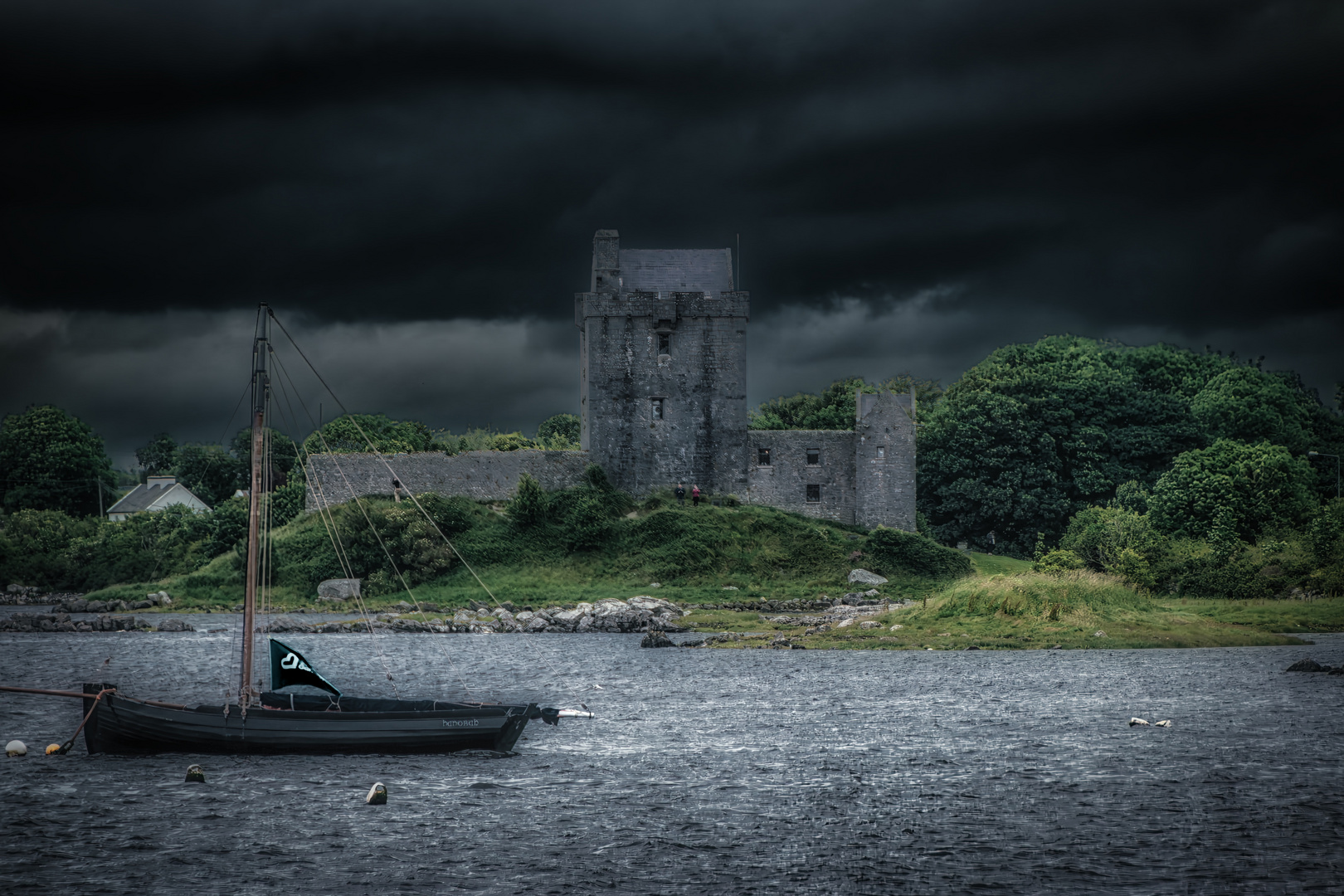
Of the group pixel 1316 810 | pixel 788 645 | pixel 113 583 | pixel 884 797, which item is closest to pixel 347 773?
pixel 884 797

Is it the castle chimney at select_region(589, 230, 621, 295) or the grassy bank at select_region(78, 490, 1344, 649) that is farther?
the castle chimney at select_region(589, 230, 621, 295)

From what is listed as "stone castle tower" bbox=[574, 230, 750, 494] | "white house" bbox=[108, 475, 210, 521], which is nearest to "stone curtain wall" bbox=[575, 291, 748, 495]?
"stone castle tower" bbox=[574, 230, 750, 494]

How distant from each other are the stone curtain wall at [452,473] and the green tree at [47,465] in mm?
39052

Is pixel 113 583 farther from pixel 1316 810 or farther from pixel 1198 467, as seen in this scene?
pixel 1316 810

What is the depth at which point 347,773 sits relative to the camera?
71.2 feet

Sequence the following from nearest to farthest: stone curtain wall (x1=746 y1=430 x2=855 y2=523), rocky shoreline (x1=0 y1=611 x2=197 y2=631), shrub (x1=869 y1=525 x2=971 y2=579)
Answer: rocky shoreline (x1=0 y1=611 x2=197 y2=631) < shrub (x1=869 y1=525 x2=971 y2=579) < stone curtain wall (x1=746 y1=430 x2=855 y2=523)

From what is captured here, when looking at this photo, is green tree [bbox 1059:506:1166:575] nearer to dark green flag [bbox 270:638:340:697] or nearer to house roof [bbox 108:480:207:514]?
dark green flag [bbox 270:638:340:697]

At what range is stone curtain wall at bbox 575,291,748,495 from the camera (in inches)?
2606

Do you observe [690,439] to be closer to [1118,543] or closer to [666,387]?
[666,387]

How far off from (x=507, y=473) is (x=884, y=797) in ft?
156

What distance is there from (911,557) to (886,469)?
7.20 metres

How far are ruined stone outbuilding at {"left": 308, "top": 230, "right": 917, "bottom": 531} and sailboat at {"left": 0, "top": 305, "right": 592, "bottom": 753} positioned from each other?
137 ft

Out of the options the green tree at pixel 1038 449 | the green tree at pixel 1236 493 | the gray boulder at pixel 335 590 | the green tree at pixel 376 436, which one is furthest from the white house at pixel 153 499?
the green tree at pixel 1236 493

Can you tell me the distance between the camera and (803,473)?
66.1 m
